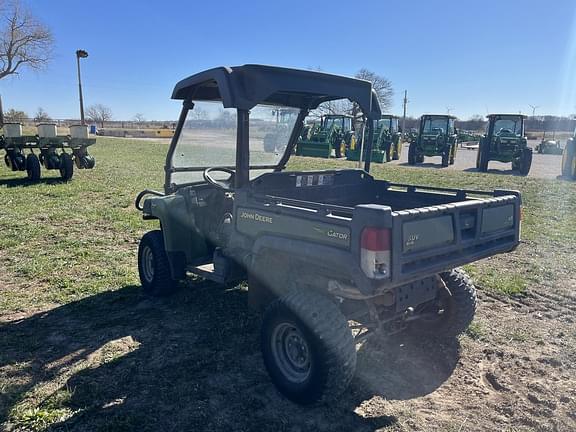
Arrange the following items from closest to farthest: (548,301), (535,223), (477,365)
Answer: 1. (477,365)
2. (548,301)
3. (535,223)

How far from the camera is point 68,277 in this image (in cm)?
510

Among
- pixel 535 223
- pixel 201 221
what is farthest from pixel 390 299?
pixel 535 223

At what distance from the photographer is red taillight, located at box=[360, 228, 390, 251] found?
2467 mm

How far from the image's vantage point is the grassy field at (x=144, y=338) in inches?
111

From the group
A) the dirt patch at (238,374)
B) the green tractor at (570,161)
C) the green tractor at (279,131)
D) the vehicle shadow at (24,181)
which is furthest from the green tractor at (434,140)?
the dirt patch at (238,374)

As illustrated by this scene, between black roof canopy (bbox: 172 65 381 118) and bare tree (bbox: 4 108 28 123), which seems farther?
bare tree (bbox: 4 108 28 123)

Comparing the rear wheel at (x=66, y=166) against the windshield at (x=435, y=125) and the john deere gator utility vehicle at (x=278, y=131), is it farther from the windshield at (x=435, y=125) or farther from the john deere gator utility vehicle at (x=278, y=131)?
the windshield at (x=435, y=125)

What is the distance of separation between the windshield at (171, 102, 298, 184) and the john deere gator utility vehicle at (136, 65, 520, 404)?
15mm

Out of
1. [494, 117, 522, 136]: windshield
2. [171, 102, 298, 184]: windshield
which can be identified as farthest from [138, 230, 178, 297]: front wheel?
[494, 117, 522, 136]: windshield

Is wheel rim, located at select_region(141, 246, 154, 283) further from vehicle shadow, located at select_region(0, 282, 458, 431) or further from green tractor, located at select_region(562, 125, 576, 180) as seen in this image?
green tractor, located at select_region(562, 125, 576, 180)

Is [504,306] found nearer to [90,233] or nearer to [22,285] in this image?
[22,285]

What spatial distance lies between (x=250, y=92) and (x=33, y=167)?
33.6 feet

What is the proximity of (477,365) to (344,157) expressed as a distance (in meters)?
19.3

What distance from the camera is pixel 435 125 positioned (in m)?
20.4
